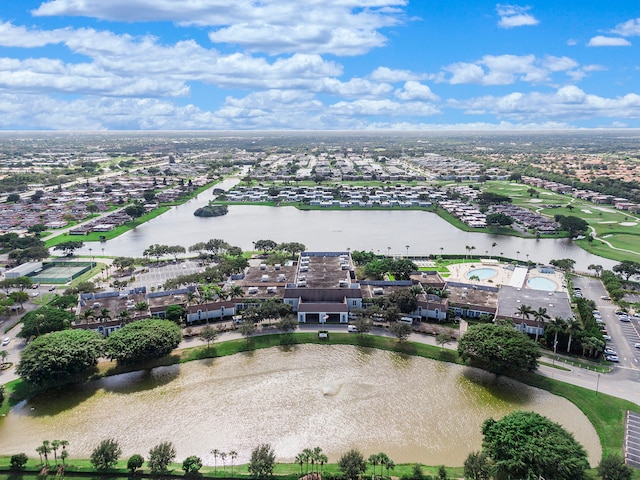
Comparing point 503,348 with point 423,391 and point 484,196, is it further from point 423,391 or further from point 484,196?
point 484,196

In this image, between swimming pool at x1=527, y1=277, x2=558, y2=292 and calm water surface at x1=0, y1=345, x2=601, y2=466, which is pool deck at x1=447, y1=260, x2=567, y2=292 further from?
calm water surface at x1=0, y1=345, x2=601, y2=466

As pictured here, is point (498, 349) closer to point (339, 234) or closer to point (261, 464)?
point (261, 464)

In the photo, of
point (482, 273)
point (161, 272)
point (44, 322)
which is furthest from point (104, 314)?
point (482, 273)

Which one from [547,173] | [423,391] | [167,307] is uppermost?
[547,173]

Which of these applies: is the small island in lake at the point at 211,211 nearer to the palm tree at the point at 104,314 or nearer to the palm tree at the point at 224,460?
the palm tree at the point at 104,314

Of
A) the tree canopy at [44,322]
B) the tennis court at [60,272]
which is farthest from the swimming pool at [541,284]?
the tennis court at [60,272]

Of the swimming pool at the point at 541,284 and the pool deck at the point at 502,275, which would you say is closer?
the swimming pool at the point at 541,284

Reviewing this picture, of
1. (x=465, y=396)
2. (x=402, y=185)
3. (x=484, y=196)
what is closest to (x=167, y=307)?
(x=465, y=396)
